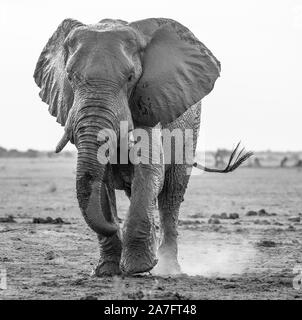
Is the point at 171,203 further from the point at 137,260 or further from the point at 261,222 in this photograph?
the point at 261,222

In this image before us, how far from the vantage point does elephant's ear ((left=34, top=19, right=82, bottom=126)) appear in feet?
28.4

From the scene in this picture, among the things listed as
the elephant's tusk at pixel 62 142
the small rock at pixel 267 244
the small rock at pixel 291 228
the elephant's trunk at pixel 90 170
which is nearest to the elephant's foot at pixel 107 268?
the elephant's trunk at pixel 90 170

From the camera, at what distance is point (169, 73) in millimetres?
→ 8805

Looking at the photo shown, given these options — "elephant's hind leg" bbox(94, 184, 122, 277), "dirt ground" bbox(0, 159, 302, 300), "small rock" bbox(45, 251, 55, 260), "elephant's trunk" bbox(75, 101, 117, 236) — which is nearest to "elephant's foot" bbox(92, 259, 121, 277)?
"elephant's hind leg" bbox(94, 184, 122, 277)

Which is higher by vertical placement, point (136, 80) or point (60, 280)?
point (136, 80)

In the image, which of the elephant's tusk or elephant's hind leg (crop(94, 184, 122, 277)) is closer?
the elephant's tusk

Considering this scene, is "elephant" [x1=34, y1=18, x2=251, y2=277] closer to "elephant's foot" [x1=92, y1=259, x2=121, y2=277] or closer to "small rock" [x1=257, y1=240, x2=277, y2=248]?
"elephant's foot" [x1=92, y1=259, x2=121, y2=277]

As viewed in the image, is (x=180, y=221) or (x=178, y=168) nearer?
(x=178, y=168)

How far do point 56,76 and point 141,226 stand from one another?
1691 millimetres

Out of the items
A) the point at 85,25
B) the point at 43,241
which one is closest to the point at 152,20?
the point at 85,25

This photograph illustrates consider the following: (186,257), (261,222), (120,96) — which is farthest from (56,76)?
(261,222)

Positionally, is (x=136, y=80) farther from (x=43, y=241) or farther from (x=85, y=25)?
(x=43, y=241)

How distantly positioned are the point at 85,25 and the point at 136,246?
2.01 m

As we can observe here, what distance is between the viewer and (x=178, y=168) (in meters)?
10.7
